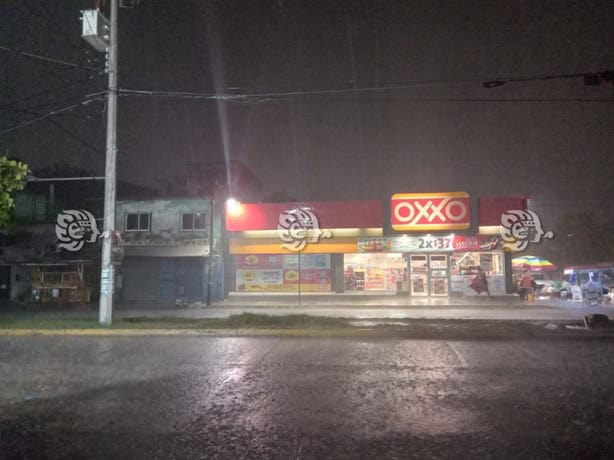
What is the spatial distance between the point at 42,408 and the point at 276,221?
20.9m

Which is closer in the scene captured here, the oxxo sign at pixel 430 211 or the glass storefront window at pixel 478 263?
the oxxo sign at pixel 430 211

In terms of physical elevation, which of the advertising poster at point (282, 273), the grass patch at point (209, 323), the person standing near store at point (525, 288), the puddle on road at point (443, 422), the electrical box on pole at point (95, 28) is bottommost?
the puddle on road at point (443, 422)

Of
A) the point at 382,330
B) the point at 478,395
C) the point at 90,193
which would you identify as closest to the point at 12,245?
the point at 90,193

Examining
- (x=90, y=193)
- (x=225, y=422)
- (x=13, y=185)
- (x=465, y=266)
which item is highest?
(x=90, y=193)

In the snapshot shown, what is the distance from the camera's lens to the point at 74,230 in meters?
30.3

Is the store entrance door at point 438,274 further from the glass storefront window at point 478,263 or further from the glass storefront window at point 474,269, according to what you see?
the glass storefront window at point 478,263

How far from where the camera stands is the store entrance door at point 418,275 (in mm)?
26594

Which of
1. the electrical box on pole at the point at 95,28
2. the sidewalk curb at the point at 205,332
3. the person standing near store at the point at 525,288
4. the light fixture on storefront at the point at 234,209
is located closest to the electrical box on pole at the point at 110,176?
the electrical box on pole at the point at 95,28

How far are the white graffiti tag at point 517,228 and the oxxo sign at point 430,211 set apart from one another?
210 cm

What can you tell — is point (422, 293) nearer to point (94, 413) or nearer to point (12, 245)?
point (94, 413)

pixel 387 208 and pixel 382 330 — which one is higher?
pixel 387 208

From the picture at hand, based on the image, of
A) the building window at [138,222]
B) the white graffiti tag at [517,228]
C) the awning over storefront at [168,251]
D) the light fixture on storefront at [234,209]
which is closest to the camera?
the white graffiti tag at [517,228]

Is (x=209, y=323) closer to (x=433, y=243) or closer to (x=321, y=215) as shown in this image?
(x=321, y=215)

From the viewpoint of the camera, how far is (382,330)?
1322 cm
